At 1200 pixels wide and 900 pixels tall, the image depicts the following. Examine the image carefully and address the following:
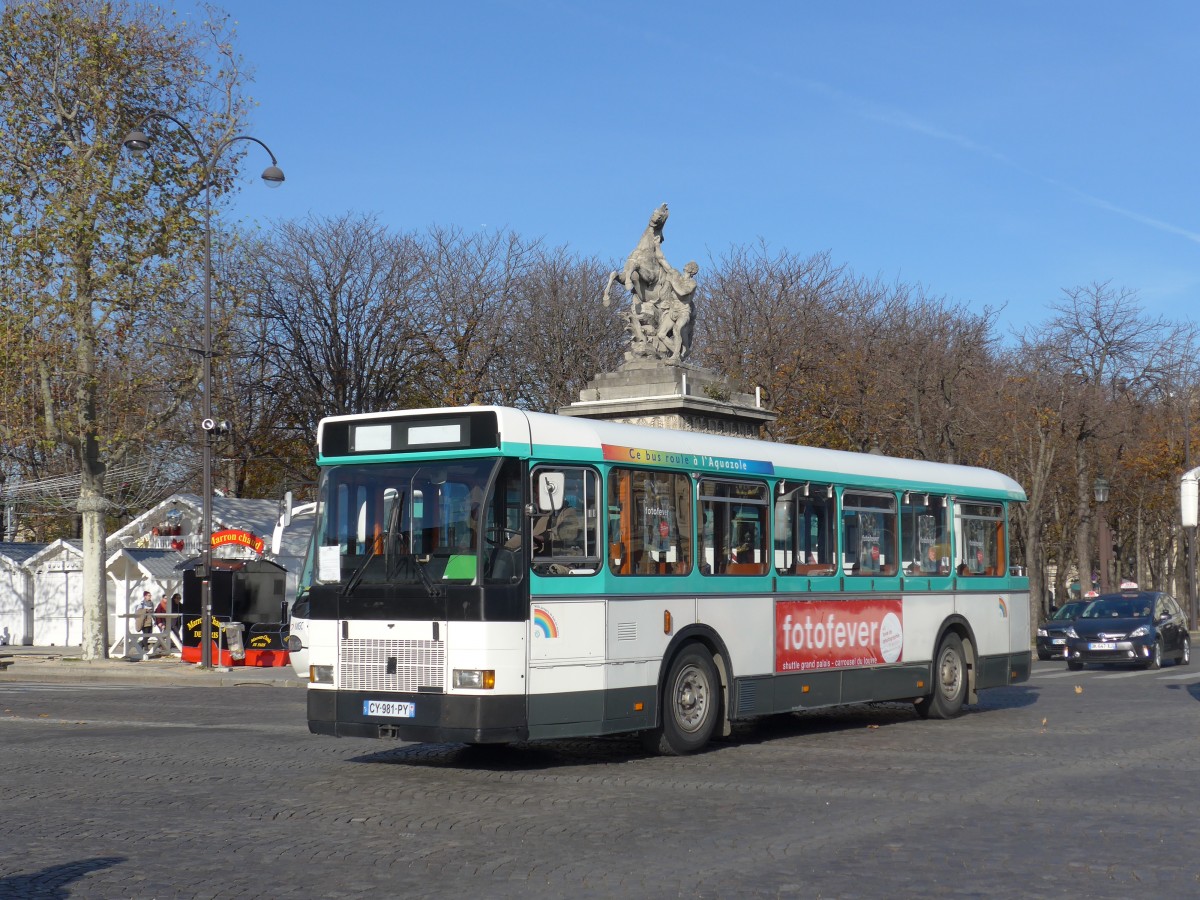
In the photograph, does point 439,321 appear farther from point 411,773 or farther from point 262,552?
point 411,773

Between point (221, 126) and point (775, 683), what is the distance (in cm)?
2238

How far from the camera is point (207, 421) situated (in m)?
27.8

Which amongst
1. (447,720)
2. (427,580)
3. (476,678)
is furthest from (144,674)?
(476,678)

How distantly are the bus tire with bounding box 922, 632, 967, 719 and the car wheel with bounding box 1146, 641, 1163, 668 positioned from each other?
11.2 metres

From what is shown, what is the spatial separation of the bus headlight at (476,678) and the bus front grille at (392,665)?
0.15m

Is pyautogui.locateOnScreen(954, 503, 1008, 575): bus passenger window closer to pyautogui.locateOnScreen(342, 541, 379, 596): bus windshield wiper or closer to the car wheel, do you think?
pyautogui.locateOnScreen(342, 541, 379, 596): bus windshield wiper

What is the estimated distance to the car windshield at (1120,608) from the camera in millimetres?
28336

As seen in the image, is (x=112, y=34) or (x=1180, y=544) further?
(x=1180, y=544)

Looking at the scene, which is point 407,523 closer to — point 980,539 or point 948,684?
point 948,684

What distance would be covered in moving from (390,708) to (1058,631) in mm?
20068

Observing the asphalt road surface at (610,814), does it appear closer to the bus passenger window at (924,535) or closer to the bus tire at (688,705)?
the bus tire at (688,705)

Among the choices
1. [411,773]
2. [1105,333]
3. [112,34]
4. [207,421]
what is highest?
[112,34]

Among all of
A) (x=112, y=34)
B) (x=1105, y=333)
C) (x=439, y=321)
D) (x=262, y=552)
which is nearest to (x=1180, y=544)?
(x=1105, y=333)

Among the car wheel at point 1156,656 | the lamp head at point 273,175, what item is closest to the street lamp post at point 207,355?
the lamp head at point 273,175
